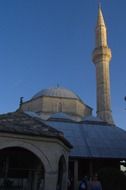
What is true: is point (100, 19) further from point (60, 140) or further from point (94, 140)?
point (60, 140)

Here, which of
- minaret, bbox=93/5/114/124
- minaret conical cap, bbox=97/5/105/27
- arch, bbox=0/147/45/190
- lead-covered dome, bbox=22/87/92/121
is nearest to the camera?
arch, bbox=0/147/45/190

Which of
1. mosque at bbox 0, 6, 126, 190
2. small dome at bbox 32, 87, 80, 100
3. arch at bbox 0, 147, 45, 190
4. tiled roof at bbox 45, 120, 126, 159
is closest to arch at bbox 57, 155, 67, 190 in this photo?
mosque at bbox 0, 6, 126, 190

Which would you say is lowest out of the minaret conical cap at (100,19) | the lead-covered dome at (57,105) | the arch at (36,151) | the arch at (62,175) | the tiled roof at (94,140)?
the arch at (62,175)

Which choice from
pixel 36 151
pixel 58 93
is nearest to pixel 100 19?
pixel 58 93

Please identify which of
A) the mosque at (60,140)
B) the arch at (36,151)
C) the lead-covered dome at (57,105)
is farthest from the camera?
the lead-covered dome at (57,105)

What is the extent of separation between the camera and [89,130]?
64.8ft

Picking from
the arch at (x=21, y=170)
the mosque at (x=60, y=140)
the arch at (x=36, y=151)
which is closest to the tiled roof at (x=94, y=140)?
the mosque at (x=60, y=140)

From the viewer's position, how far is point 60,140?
8969 millimetres

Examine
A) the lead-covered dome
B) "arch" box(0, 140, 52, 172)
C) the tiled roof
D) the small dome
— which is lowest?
"arch" box(0, 140, 52, 172)

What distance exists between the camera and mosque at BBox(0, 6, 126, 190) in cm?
844

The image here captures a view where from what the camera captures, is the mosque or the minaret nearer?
the mosque

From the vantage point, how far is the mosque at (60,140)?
844 centimetres

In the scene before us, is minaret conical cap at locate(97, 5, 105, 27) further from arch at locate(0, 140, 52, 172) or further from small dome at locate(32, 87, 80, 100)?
arch at locate(0, 140, 52, 172)

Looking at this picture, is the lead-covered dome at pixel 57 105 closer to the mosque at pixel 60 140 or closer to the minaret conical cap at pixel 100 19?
the mosque at pixel 60 140
